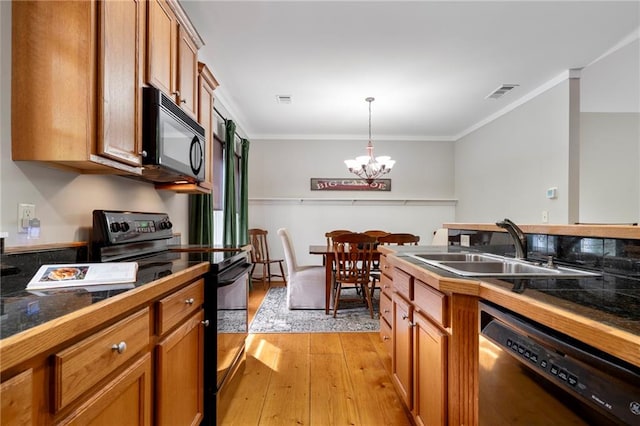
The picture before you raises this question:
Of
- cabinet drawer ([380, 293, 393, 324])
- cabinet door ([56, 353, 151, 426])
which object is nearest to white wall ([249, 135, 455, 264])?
cabinet drawer ([380, 293, 393, 324])

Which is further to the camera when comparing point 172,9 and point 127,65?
point 172,9

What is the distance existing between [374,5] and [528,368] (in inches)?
91.9

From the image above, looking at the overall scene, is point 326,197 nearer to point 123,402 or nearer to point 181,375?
point 181,375

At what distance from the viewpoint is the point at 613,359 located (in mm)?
583

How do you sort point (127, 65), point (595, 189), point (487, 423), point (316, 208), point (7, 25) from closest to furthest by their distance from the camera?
point (487, 423)
point (7, 25)
point (127, 65)
point (595, 189)
point (316, 208)

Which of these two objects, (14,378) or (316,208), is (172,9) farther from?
(316,208)

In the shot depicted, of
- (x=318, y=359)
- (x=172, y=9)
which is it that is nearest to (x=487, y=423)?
(x=318, y=359)

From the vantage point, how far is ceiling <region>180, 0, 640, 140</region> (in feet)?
7.42

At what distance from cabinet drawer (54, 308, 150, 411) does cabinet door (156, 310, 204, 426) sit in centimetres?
18

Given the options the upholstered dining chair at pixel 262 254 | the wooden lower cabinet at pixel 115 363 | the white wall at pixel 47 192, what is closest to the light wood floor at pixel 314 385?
the wooden lower cabinet at pixel 115 363

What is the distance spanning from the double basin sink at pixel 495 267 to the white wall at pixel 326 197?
3.64 metres

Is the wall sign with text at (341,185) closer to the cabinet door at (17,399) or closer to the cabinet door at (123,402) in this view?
the cabinet door at (123,402)

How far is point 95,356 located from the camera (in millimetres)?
743

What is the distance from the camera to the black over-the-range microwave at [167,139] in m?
1.47
